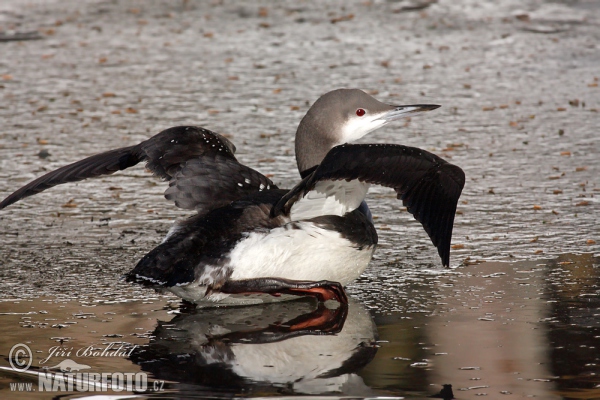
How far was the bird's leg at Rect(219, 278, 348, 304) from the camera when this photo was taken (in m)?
4.94

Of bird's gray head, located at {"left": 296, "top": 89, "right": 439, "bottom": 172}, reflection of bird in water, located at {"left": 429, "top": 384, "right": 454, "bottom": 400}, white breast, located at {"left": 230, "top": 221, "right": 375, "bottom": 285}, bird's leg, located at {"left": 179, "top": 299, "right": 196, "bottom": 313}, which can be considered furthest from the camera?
bird's gray head, located at {"left": 296, "top": 89, "right": 439, "bottom": 172}

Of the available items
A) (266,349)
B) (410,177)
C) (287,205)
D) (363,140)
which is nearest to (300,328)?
(266,349)

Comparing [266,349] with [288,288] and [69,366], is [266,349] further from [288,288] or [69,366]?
[69,366]

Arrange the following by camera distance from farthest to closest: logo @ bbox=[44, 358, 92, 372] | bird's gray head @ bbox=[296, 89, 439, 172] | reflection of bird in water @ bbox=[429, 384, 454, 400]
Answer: bird's gray head @ bbox=[296, 89, 439, 172] < logo @ bbox=[44, 358, 92, 372] < reflection of bird in water @ bbox=[429, 384, 454, 400]

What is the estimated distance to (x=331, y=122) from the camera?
5602 millimetres

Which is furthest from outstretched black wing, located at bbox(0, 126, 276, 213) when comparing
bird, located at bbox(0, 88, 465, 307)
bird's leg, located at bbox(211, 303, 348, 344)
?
bird's leg, located at bbox(211, 303, 348, 344)

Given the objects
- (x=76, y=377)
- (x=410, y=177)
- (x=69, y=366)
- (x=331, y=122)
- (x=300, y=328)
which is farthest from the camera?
(x=331, y=122)

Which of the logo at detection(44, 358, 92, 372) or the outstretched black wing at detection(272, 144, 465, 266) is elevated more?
the outstretched black wing at detection(272, 144, 465, 266)

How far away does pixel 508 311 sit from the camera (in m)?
5.01

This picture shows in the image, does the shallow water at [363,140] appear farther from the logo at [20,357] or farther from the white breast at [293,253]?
the white breast at [293,253]

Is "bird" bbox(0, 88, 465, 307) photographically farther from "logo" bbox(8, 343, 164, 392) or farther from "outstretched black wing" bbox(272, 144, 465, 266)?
"logo" bbox(8, 343, 164, 392)

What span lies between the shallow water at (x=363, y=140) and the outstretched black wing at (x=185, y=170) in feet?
1.86

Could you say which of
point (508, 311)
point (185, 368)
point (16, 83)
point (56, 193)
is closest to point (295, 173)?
point (56, 193)

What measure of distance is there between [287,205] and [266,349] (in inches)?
31.0
